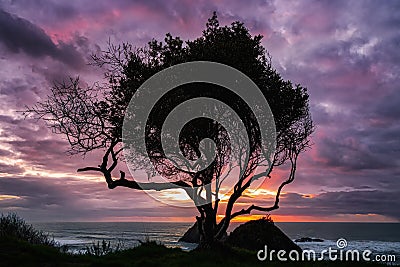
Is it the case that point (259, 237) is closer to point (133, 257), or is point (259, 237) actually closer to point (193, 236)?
point (133, 257)

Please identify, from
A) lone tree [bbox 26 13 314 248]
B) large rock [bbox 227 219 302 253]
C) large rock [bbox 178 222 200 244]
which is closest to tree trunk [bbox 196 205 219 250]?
lone tree [bbox 26 13 314 248]

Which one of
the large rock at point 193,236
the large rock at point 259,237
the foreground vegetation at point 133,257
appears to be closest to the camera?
the foreground vegetation at point 133,257

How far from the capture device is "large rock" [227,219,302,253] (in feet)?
128

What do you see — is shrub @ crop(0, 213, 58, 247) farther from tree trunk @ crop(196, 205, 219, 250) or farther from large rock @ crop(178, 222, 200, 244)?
large rock @ crop(178, 222, 200, 244)

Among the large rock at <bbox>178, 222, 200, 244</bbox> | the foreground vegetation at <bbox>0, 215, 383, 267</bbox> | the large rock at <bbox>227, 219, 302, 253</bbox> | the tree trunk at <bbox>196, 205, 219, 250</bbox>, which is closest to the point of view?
the foreground vegetation at <bbox>0, 215, 383, 267</bbox>

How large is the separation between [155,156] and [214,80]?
6481 millimetres

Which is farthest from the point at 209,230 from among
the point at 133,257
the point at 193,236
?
the point at 193,236

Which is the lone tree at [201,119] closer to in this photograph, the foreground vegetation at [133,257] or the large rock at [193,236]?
the foreground vegetation at [133,257]

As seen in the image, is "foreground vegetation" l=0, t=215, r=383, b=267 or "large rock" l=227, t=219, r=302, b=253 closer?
"foreground vegetation" l=0, t=215, r=383, b=267

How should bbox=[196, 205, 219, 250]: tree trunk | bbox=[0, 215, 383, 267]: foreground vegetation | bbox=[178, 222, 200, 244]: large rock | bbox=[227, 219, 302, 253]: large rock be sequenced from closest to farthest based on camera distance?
1. bbox=[0, 215, 383, 267]: foreground vegetation
2. bbox=[196, 205, 219, 250]: tree trunk
3. bbox=[227, 219, 302, 253]: large rock
4. bbox=[178, 222, 200, 244]: large rock

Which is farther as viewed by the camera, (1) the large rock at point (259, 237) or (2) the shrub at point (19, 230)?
(1) the large rock at point (259, 237)

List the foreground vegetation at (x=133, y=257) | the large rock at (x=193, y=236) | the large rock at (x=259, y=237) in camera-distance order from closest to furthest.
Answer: the foreground vegetation at (x=133, y=257), the large rock at (x=259, y=237), the large rock at (x=193, y=236)

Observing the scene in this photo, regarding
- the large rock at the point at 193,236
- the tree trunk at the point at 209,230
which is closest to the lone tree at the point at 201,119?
the tree trunk at the point at 209,230

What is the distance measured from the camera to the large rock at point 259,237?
128 feet
